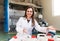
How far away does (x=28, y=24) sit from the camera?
2.55 ft

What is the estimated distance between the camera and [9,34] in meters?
0.81

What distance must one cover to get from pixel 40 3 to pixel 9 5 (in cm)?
20

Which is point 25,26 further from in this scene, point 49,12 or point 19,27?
point 49,12

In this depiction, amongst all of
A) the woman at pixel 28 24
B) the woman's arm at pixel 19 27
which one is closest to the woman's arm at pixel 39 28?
the woman at pixel 28 24

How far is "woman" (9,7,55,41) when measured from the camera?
76cm

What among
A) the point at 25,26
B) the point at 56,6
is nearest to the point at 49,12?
the point at 56,6

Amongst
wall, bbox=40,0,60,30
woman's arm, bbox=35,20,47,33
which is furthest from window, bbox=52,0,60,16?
woman's arm, bbox=35,20,47,33

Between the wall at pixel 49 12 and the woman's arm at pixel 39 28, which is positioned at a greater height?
the wall at pixel 49 12

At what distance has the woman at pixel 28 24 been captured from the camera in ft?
2.50

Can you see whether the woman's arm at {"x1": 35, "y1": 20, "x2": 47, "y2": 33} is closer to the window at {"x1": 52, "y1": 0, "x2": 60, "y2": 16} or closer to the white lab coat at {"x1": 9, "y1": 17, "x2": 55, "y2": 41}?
the white lab coat at {"x1": 9, "y1": 17, "x2": 55, "y2": 41}

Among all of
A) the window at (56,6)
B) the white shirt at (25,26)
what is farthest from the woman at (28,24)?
the window at (56,6)

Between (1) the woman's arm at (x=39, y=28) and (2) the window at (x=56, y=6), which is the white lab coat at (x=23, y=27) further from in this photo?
(2) the window at (x=56, y=6)

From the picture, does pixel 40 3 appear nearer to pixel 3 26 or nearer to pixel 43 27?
pixel 43 27

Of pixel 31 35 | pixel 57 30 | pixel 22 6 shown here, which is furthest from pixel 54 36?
pixel 22 6
